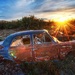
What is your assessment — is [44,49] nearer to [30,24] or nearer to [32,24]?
[30,24]

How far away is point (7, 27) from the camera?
30.0 meters

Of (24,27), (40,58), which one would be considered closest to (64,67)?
(40,58)

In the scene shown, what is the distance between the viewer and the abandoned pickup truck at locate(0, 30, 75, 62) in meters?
10.3

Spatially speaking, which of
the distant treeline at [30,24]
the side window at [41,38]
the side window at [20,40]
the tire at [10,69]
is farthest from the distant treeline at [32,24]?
the tire at [10,69]

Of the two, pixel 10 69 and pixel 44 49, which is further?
pixel 44 49

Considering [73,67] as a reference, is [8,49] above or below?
above

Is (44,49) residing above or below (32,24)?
below

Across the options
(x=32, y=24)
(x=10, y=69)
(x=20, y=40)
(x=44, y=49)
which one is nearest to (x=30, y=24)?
(x=32, y=24)

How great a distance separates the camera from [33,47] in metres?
10.4

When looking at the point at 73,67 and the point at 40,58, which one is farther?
the point at 40,58

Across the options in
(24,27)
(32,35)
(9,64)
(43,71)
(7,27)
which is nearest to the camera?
(43,71)

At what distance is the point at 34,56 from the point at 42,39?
0.94 meters

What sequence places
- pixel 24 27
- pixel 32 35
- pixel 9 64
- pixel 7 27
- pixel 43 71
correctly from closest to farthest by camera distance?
pixel 43 71
pixel 9 64
pixel 32 35
pixel 24 27
pixel 7 27

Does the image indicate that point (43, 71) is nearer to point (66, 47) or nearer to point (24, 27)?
point (66, 47)
